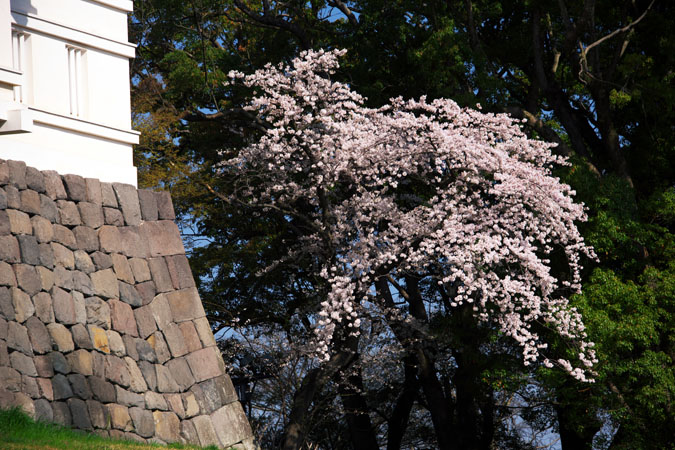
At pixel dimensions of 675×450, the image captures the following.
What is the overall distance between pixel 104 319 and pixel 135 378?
0.74 m

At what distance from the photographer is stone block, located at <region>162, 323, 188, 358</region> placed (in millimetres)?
9648


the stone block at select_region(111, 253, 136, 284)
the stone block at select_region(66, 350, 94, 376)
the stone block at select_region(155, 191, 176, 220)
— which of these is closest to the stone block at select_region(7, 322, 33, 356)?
the stone block at select_region(66, 350, 94, 376)

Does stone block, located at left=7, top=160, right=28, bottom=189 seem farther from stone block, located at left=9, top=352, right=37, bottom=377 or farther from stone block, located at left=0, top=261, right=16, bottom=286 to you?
stone block, located at left=9, top=352, right=37, bottom=377

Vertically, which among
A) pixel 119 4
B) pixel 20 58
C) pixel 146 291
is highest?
pixel 119 4

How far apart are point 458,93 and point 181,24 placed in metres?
6.50

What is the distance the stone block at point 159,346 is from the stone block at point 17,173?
2279 millimetres

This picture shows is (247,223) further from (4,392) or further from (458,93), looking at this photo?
(4,392)

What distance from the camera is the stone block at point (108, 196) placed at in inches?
380

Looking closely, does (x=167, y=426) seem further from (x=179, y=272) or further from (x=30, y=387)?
(x=179, y=272)

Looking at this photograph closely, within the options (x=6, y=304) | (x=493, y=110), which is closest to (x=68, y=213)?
(x=6, y=304)

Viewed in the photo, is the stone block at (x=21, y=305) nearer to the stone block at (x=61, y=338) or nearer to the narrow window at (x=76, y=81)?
the stone block at (x=61, y=338)

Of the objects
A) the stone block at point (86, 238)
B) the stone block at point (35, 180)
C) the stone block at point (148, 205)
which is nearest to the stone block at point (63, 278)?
the stone block at point (86, 238)

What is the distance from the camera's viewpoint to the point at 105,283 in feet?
30.2

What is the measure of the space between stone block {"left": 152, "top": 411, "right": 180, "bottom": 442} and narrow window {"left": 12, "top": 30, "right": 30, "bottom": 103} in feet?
12.6
